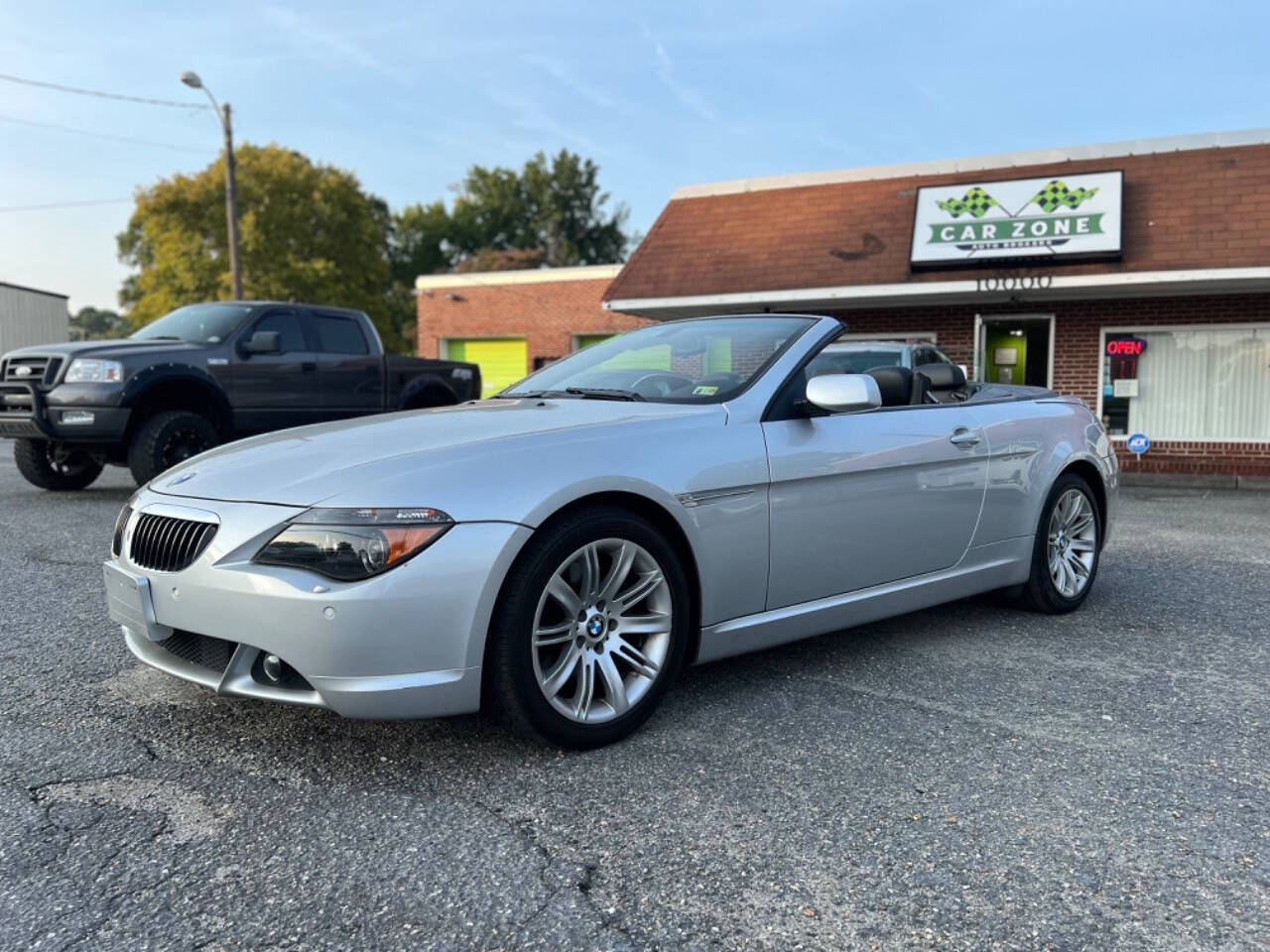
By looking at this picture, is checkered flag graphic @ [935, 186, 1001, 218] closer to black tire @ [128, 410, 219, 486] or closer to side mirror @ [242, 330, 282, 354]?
side mirror @ [242, 330, 282, 354]

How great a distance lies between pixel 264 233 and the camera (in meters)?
39.2

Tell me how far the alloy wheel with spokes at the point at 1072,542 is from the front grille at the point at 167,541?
3.81 meters

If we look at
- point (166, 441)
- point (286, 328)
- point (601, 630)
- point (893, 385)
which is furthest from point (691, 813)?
point (286, 328)

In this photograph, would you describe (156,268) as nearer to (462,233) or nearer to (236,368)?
(462,233)

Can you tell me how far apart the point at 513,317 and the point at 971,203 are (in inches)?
625

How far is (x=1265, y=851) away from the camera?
2518 millimetres

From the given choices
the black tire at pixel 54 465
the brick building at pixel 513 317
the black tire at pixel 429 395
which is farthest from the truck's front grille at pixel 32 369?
the brick building at pixel 513 317

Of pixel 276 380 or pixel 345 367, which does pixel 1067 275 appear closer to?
pixel 345 367

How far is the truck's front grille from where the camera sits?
8.45m

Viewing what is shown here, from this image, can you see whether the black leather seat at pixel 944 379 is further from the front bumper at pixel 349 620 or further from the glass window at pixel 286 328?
the glass window at pixel 286 328

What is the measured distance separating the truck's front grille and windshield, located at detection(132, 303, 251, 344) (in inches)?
35.2

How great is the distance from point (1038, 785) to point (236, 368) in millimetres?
8216

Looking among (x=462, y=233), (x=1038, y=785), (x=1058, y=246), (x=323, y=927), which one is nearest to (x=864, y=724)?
(x=1038, y=785)

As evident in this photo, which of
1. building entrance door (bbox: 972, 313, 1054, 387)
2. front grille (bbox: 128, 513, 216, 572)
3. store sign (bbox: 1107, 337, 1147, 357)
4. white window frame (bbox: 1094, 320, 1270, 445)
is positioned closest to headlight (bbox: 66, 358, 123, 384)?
front grille (bbox: 128, 513, 216, 572)
